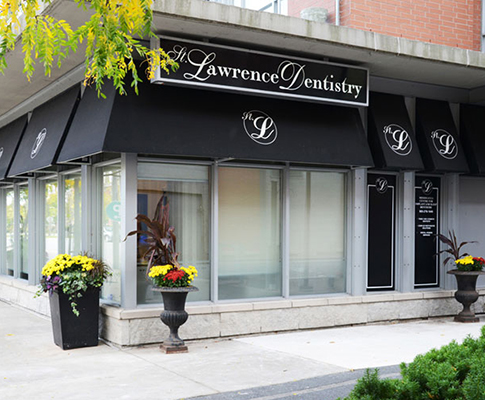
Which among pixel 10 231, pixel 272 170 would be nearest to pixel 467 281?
pixel 272 170

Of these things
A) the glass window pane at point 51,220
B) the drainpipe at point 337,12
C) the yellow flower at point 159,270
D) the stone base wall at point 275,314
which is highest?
the drainpipe at point 337,12

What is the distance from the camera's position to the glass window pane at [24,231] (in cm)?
1469

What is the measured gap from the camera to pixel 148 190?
32.6 feet

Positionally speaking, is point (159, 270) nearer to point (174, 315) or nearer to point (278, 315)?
point (174, 315)

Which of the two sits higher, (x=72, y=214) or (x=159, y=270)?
(x=72, y=214)

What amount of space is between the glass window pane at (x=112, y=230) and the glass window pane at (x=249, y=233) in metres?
1.66

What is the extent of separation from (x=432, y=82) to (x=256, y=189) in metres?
4.19

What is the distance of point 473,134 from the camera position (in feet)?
41.1

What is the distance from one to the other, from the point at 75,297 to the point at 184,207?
221cm

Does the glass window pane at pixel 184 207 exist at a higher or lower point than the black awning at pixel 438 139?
lower

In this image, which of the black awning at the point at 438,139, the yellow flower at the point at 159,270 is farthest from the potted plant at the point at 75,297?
the black awning at the point at 438,139

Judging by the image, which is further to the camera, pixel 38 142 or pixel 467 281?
pixel 38 142

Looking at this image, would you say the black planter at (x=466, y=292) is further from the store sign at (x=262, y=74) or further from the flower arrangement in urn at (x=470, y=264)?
the store sign at (x=262, y=74)

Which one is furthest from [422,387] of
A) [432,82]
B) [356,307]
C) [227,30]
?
[432,82]
